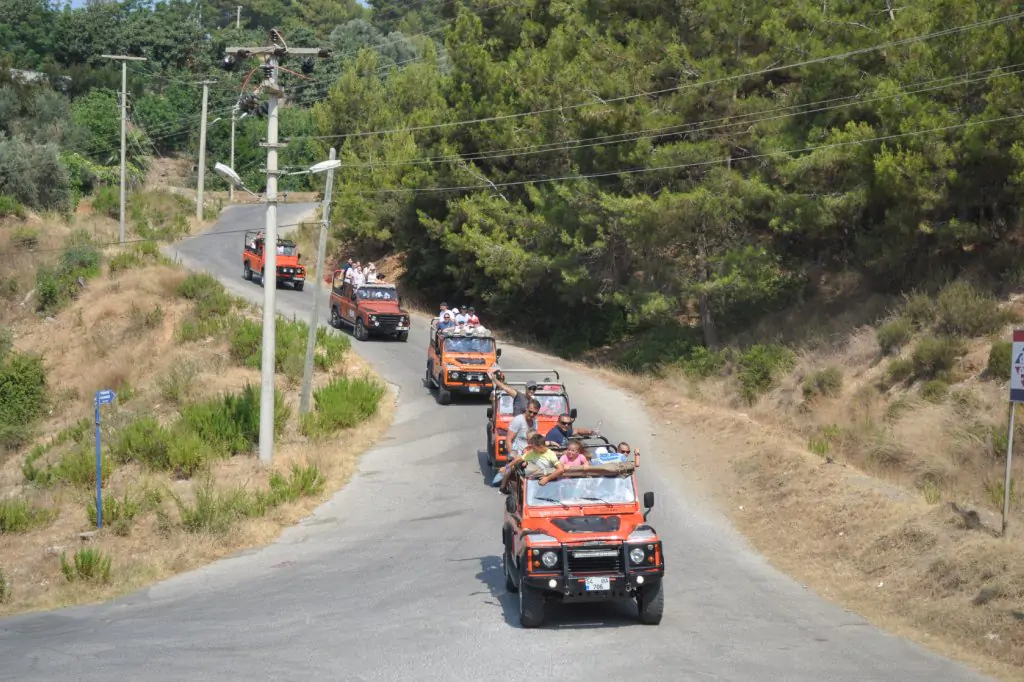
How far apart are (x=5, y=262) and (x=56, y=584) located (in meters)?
40.7

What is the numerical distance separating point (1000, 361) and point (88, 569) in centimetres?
2057

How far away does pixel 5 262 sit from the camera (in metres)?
53.3

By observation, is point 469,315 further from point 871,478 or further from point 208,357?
point 871,478

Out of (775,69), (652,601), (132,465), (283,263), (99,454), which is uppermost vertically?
(775,69)

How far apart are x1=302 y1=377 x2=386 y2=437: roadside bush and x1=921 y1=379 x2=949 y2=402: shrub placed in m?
14.4

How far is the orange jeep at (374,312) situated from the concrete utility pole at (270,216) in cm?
1592

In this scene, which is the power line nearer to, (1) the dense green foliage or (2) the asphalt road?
(1) the dense green foliage

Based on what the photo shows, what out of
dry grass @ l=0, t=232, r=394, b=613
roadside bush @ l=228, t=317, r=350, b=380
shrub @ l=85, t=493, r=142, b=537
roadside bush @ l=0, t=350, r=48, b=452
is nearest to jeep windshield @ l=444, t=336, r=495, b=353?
dry grass @ l=0, t=232, r=394, b=613

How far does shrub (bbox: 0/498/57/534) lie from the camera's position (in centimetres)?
2172

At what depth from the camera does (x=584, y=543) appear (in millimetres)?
12180

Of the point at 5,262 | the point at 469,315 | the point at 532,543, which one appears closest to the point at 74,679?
the point at 532,543

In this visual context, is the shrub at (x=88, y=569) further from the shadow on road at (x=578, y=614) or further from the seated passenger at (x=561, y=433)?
the seated passenger at (x=561, y=433)

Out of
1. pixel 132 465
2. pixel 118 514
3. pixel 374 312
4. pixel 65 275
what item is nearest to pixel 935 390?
pixel 118 514

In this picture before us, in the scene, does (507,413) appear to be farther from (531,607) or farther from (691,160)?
(691,160)
